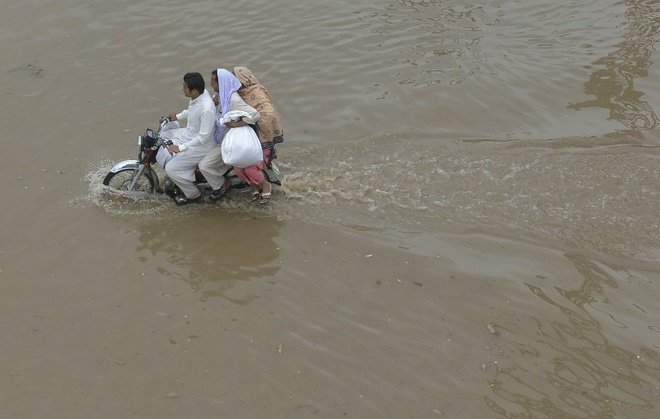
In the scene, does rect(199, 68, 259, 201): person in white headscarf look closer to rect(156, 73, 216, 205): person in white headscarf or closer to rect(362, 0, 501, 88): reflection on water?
rect(156, 73, 216, 205): person in white headscarf

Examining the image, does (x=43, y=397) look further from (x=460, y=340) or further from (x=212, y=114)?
(x=460, y=340)

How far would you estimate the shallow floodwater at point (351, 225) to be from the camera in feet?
15.6

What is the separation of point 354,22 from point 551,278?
5.86 meters

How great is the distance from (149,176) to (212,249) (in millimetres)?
Result: 1181

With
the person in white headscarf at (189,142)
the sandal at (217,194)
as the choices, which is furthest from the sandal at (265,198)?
the person in white headscarf at (189,142)

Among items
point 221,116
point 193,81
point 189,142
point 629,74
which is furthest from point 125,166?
point 629,74

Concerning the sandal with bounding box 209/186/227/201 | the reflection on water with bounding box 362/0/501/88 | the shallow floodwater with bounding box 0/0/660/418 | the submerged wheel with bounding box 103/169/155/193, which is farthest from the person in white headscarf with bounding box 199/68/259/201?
the reflection on water with bounding box 362/0/501/88

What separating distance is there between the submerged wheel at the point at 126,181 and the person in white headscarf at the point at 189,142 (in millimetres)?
318

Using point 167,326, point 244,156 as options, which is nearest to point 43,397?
point 167,326

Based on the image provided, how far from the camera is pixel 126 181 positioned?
6562 mm

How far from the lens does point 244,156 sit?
605 centimetres

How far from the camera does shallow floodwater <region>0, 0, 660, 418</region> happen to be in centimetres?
477

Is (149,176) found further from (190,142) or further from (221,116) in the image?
(221,116)

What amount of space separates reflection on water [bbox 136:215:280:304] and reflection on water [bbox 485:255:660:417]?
8.12ft
